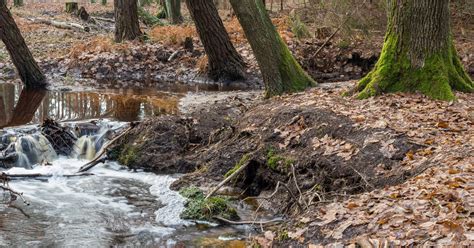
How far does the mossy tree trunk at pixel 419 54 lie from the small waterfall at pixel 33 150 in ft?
19.1

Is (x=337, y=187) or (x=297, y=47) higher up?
(x=297, y=47)

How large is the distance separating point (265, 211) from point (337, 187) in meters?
1.09

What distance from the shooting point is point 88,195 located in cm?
841

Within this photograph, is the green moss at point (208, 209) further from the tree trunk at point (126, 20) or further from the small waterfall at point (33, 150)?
the tree trunk at point (126, 20)

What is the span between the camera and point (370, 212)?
5.38m

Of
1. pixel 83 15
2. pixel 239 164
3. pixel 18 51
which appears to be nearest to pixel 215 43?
pixel 18 51

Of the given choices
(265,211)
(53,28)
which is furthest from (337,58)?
(53,28)

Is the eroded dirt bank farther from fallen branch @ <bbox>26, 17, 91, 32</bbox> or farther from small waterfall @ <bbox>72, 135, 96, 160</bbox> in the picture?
fallen branch @ <bbox>26, 17, 91, 32</bbox>

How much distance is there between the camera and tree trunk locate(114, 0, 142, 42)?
1916 cm

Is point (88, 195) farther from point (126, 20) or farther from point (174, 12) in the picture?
point (174, 12)

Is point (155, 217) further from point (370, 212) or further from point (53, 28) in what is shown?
point (53, 28)

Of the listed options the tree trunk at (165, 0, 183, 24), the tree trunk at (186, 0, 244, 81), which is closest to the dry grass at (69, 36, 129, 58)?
the tree trunk at (186, 0, 244, 81)

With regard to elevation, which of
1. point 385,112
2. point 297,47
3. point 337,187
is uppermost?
point 297,47

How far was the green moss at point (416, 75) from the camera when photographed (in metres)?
9.14
